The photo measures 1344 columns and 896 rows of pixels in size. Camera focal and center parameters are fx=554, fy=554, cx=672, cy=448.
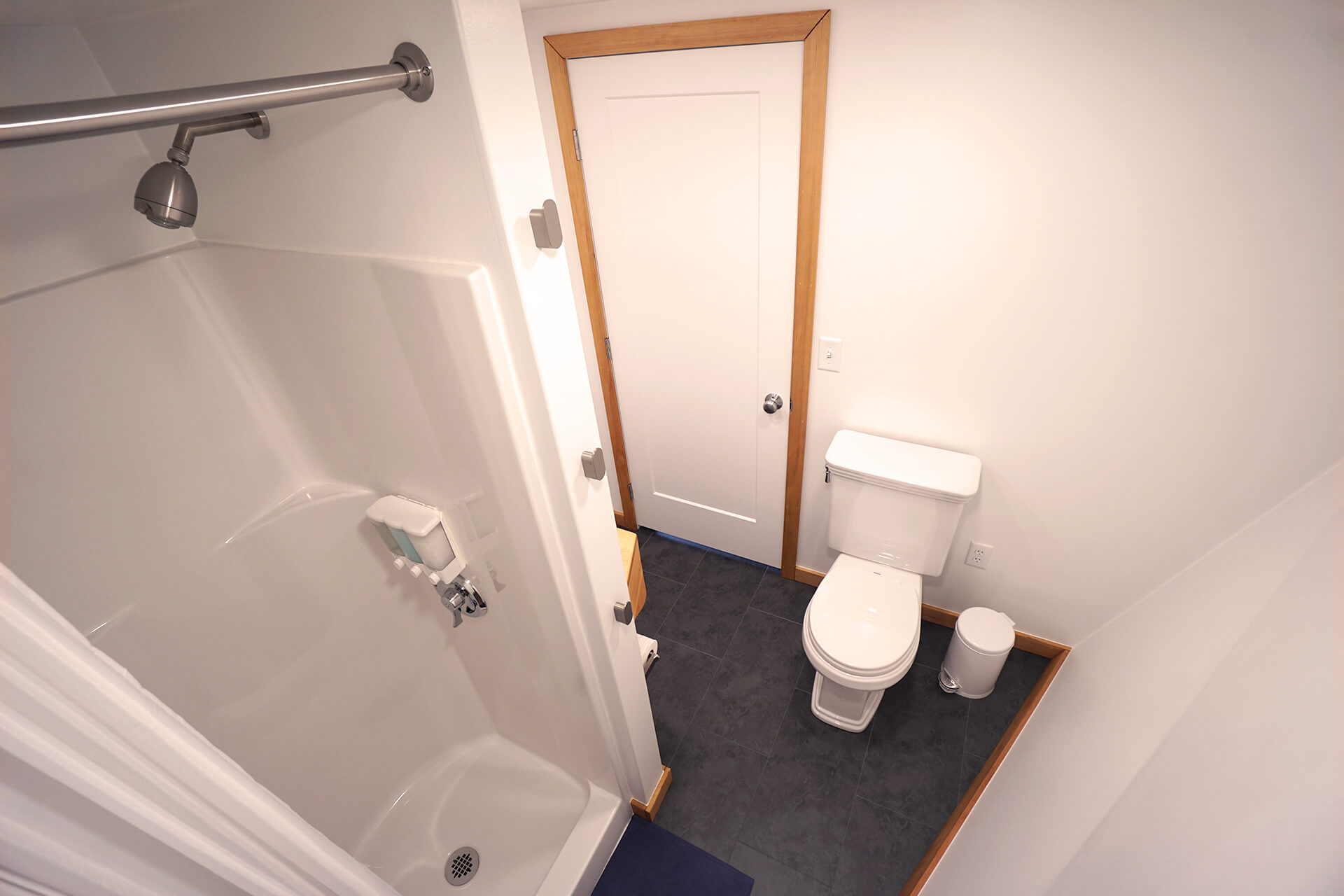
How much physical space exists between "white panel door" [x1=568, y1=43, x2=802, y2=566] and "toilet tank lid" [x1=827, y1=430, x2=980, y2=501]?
0.26m

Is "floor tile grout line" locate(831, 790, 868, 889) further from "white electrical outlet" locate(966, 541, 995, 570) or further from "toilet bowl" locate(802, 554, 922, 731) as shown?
"white electrical outlet" locate(966, 541, 995, 570)

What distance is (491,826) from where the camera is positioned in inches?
62.4

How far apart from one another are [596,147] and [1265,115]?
1516mm

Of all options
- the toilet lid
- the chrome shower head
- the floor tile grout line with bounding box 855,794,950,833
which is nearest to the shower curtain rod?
the chrome shower head

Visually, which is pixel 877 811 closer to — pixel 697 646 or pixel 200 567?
pixel 697 646

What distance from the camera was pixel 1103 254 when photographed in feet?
4.22

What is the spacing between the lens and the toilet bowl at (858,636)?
5.20ft

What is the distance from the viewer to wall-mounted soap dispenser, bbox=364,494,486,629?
1162 mm

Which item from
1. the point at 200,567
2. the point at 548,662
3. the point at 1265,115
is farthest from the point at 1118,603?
the point at 200,567

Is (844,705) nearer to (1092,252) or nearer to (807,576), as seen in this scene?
(807,576)

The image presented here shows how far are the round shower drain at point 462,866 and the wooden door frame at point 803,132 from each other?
146cm

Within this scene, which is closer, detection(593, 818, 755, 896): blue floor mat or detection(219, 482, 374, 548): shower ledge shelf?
detection(219, 482, 374, 548): shower ledge shelf

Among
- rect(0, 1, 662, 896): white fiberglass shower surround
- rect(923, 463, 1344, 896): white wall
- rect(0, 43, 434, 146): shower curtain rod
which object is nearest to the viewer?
rect(0, 43, 434, 146): shower curtain rod

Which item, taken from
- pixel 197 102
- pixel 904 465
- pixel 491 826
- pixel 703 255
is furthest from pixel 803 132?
pixel 491 826
